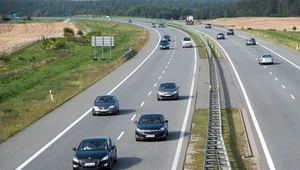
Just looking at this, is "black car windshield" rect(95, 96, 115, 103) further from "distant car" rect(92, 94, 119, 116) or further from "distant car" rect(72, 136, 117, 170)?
"distant car" rect(72, 136, 117, 170)

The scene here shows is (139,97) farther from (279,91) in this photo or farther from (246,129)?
(246,129)

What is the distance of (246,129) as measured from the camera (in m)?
Answer: 34.4

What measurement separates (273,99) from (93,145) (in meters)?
22.7

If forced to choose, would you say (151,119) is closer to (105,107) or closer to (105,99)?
(105,107)

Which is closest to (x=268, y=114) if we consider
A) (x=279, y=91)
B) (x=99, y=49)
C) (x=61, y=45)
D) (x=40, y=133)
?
(x=279, y=91)

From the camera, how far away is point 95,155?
2467 cm

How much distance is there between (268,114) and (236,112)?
216 centimetres

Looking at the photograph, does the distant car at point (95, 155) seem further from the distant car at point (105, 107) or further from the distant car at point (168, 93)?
the distant car at point (168, 93)

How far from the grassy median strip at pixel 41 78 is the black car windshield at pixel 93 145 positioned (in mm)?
8939

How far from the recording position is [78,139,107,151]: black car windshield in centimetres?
2542

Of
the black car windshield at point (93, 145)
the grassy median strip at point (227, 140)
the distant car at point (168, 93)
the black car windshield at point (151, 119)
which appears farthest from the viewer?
the distant car at point (168, 93)

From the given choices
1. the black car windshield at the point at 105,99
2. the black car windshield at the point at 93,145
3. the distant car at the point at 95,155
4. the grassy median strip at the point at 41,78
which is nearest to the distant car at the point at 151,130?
the distant car at the point at 95,155

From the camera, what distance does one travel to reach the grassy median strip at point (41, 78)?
137 ft

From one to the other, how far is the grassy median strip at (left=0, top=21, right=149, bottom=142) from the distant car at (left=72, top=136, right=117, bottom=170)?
9.14 m
